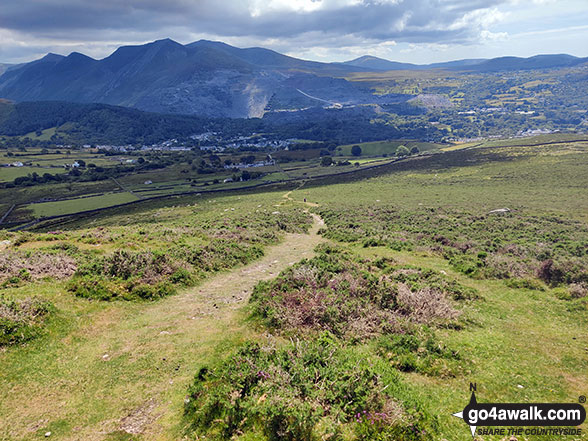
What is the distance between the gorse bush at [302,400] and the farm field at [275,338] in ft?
0.17

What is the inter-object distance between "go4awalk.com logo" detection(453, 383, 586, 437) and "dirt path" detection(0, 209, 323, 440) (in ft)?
31.4

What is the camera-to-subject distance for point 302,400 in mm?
10273

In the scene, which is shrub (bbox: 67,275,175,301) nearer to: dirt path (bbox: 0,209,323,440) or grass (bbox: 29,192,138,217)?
dirt path (bbox: 0,209,323,440)

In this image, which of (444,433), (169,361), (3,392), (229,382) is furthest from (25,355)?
(444,433)

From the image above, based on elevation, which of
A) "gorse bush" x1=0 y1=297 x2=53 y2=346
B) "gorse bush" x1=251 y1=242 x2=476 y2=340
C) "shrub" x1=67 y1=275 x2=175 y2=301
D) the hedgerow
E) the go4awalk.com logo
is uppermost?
"gorse bush" x1=0 y1=297 x2=53 y2=346

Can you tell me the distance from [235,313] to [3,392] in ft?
32.3

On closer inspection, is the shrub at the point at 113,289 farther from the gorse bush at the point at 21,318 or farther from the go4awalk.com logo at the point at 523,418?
the go4awalk.com logo at the point at 523,418

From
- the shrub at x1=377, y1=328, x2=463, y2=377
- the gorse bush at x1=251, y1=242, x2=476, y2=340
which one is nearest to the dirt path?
the gorse bush at x1=251, y1=242, x2=476, y2=340

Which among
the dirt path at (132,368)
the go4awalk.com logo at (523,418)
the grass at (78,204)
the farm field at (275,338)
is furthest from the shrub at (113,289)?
the grass at (78,204)

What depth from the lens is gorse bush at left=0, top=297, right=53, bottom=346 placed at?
46.5 ft

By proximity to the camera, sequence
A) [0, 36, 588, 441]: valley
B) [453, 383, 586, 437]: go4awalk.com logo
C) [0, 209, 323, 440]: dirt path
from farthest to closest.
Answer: [0, 209, 323, 440]: dirt path
[0, 36, 588, 441]: valley
[453, 383, 586, 437]: go4awalk.com logo

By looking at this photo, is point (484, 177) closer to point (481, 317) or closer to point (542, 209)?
point (542, 209)

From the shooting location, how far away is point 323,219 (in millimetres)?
A: 55875

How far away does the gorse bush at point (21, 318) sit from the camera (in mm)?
14180
